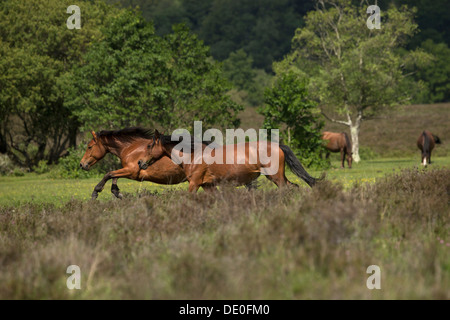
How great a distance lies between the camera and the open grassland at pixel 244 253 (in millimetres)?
5270

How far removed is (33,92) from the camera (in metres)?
35.1

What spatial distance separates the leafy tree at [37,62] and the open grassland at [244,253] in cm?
2958

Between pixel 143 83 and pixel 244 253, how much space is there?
84.9 feet

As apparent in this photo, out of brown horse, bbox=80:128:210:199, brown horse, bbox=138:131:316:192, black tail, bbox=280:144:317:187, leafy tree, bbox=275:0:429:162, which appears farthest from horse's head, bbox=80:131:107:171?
leafy tree, bbox=275:0:429:162

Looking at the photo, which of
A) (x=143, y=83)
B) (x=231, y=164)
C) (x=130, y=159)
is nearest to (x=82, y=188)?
(x=130, y=159)

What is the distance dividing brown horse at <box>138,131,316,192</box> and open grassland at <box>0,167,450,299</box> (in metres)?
3.50

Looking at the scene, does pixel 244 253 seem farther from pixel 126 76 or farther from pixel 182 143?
pixel 126 76

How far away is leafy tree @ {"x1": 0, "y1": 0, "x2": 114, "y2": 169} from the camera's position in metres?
35.1

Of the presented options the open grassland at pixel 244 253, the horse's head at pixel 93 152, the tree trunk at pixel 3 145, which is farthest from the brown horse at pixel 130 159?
the tree trunk at pixel 3 145

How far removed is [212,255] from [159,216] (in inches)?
88.8

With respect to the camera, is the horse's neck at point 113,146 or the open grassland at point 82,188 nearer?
the horse's neck at point 113,146

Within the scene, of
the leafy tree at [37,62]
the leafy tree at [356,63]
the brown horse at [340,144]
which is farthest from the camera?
the leafy tree at [356,63]

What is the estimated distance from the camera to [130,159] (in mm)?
13266

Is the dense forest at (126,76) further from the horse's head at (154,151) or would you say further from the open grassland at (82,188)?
the horse's head at (154,151)
